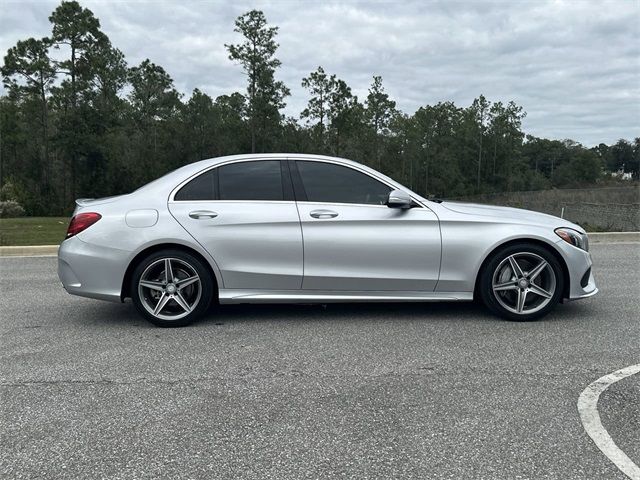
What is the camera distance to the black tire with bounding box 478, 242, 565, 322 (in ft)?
16.4

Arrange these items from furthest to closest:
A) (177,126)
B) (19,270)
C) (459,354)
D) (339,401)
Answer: (177,126)
(19,270)
(459,354)
(339,401)

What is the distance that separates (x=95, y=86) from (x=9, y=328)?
4662cm

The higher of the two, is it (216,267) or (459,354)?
(216,267)

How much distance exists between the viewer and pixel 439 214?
5055 millimetres

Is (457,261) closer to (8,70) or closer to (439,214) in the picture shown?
(439,214)

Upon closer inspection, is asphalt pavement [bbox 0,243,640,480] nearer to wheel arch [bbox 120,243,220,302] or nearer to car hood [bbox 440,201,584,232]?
wheel arch [bbox 120,243,220,302]

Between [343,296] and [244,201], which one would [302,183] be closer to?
[244,201]

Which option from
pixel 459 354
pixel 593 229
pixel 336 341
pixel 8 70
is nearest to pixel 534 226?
pixel 459 354

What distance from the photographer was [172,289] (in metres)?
4.97

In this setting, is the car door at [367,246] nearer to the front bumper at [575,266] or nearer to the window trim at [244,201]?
the window trim at [244,201]

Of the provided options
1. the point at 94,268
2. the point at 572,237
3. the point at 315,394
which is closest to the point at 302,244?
the point at 315,394

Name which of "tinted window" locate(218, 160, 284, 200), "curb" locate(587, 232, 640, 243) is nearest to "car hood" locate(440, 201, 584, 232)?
"tinted window" locate(218, 160, 284, 200)

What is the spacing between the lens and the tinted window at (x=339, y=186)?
16.8 ft

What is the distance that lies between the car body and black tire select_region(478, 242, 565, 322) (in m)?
0.03
